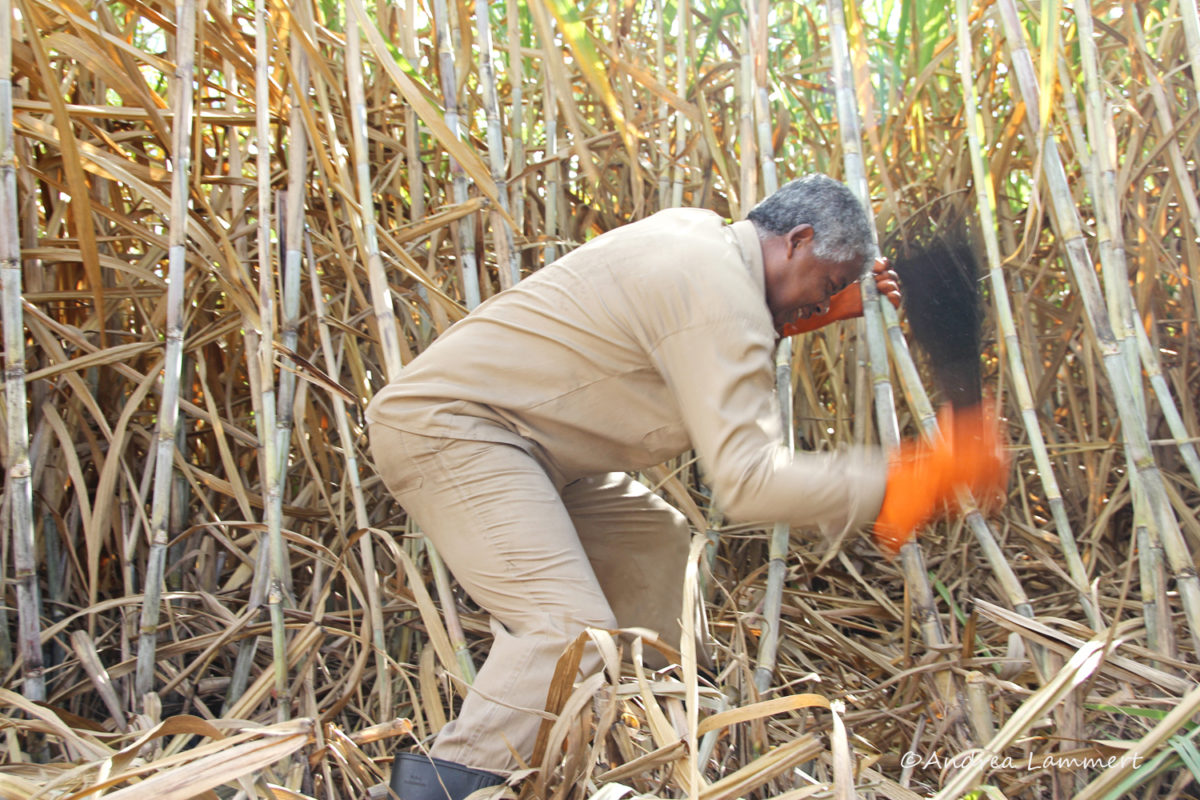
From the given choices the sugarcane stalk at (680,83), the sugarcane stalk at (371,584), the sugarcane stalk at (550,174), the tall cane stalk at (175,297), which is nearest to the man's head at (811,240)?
the sugarcane stalk at (680,83)

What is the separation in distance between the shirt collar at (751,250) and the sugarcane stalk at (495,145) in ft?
1.56

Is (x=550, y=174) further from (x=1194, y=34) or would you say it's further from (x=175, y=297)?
(x=1194, y=34)

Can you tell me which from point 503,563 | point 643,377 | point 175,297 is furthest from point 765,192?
point 175,297

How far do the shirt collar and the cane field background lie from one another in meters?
0.25

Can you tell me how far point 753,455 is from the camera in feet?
4.56

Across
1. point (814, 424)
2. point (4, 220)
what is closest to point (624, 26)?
point (814, 424)

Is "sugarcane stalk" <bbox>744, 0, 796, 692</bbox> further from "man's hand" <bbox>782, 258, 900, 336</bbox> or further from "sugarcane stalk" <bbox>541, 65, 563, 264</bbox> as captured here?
"sugarcane stalk" <bbox>541, 65, 563, 264</bbox>

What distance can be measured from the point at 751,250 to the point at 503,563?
64 cm

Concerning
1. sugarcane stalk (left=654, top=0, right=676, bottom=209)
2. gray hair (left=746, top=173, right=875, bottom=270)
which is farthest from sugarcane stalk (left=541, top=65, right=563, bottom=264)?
gray hair (left=746, top=173, right=875, bottom=270)

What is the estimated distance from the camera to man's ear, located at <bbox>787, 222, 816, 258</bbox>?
154cm

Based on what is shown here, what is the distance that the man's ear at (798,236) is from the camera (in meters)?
1.54

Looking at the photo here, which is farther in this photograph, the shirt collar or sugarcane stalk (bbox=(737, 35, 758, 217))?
sugarcane stalk (bbox=(737, 35, 758, 217))

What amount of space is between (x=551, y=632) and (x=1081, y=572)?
91cm

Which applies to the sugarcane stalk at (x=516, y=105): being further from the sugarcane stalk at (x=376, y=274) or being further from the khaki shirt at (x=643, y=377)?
the khaki shirt at (x=643, y=377)
